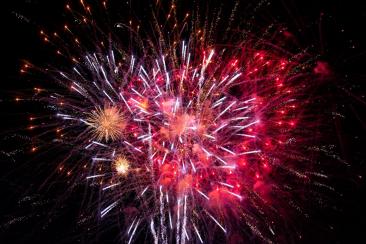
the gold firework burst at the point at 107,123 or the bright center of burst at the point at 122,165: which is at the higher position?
the gold firework burst at the point at 107,123

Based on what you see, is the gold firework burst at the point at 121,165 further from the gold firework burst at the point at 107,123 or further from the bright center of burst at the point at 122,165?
the gold firework burst at the point at 107,123

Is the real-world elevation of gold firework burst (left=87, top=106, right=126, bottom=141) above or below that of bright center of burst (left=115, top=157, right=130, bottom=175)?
above

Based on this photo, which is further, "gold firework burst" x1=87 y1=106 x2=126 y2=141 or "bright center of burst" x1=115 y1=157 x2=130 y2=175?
"bright center of burst" x1=115 y1=157 x2=130 y2=175

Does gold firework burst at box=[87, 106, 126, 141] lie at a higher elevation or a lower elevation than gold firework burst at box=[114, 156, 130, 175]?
higher

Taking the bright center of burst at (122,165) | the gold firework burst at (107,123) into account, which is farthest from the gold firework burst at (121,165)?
the gold firework burst at (107,123)

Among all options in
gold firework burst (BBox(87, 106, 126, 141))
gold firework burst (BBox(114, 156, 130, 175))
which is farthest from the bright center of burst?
gold firework burst (BBox(87, 106, 126, 141))

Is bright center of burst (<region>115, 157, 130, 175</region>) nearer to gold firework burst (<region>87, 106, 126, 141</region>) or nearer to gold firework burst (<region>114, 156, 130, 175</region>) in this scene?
gold firework burst (<region>114, 156, 130, 175</region>)
